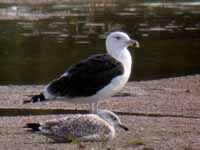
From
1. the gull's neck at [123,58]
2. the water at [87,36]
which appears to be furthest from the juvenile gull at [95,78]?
the water at [87,36]

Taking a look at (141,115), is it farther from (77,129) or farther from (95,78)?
(77,129)

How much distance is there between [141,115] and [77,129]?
4034 mm

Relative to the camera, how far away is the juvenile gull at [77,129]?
11.2 meters

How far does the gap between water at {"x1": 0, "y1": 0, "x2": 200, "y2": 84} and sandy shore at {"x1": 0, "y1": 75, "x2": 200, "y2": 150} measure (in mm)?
2320

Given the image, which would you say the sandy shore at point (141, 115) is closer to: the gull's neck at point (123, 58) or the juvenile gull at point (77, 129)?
the juvenile gull at point (77, 129)

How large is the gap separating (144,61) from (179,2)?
28212mm

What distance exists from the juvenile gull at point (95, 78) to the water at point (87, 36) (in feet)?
26.7

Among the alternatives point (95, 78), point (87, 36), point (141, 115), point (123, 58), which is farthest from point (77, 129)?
point (87, 36)

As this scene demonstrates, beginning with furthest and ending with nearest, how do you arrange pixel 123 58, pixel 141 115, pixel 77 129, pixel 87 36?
1. pixel 87 36
2. pixel 141 115
3. pixel 123 58
4. pixel 77 129

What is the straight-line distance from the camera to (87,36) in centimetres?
3216

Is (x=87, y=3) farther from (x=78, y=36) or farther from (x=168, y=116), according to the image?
(x=168, y=116)

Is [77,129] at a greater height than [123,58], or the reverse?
[123,58]

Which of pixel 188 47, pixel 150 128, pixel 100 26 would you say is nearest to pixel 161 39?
pixel 188 47

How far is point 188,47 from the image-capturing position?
96.2 ft
